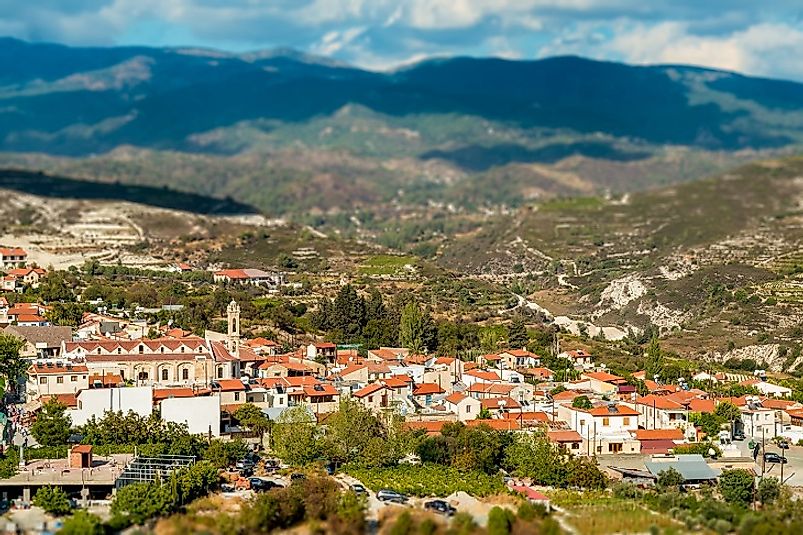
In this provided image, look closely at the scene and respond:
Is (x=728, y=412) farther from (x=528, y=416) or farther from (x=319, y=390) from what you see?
(x=319, y=390)

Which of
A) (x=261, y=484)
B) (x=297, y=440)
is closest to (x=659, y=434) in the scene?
(x=297, y=440)

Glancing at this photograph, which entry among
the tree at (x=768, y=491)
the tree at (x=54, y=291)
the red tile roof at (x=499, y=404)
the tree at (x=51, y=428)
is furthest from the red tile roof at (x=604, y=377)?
the tree at (x=54, y=291)

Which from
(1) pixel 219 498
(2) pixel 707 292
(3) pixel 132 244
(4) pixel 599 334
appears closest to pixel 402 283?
(4) pixel 599 334

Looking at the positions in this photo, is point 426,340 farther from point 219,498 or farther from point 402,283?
point 219,498

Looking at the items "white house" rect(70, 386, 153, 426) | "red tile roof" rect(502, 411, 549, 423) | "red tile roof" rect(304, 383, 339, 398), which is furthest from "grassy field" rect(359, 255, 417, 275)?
"white house" rect(70, 386, 153, 426)

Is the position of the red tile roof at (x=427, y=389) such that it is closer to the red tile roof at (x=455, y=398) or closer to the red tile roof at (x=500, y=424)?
the red tile roof at (x=455, y=398)

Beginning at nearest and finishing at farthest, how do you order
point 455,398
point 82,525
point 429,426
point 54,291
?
point 82,525
point 429,426
point 455,398
point 54,291
